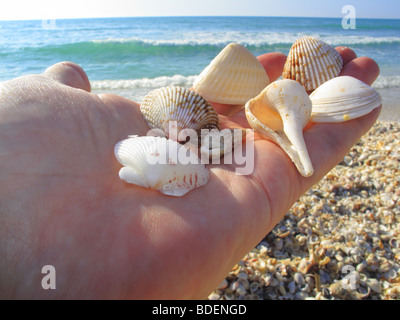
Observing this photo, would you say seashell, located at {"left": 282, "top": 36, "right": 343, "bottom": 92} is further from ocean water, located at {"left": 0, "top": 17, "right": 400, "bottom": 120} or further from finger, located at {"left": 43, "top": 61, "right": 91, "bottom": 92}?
ocean water, located at {"left": 0, "top": 17, "right": 400, "bottom": 120}

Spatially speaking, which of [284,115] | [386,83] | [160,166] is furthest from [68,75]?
[386,83]

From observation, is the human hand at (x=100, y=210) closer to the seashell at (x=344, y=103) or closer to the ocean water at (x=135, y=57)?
the seashell at (x=344, y=103)

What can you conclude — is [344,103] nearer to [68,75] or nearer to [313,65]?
[313,65]

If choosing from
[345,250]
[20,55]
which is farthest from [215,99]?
[20,55]

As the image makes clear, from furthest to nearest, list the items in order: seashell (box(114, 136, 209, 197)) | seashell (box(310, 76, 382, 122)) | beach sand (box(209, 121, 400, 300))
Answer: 1. beach sand (box(209, 121, 400, 300))
2. seashell (box(310, 76, 382, 122))
3. seashell (box(114, 136, 209, 197))

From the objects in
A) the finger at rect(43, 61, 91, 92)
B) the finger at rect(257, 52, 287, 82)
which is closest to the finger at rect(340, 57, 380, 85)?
the finger at rect(257, 52, 287, 82)

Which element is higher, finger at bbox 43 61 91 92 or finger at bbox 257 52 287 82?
finger at bbox 257 52 287 82
